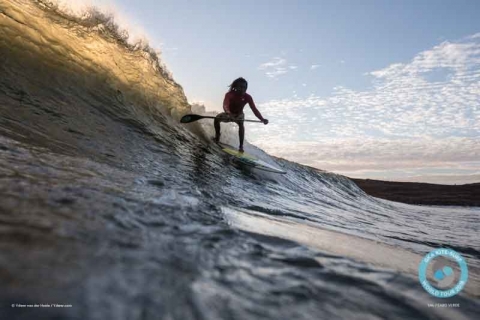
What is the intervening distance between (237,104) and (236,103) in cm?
3

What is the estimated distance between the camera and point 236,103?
22.2 feet

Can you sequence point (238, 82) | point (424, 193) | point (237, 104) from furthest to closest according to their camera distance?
point (424, 193), point (237, 104), point (238, 82)

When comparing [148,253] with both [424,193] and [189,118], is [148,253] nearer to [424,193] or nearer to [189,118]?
[189,118]

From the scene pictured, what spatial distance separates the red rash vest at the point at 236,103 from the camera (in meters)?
6.75

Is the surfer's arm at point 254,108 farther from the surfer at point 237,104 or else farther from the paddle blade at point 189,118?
the paddle blade at point 189,118

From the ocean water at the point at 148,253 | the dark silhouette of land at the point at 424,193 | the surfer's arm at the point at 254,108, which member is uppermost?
the surfer's arm at the point at 254,108

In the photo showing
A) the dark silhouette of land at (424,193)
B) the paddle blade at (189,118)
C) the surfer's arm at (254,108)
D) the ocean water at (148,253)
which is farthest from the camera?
the dark silhouette of land at (424,193)

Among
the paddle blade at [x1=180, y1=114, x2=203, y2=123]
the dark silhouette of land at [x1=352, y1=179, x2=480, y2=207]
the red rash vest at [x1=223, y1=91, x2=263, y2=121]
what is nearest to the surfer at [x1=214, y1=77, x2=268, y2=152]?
the red rash vest at [x1=223, y1=91, x2=263, y2=121]

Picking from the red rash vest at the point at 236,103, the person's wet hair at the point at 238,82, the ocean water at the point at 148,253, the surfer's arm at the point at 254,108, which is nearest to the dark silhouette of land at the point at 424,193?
the surfer's arm at the point at 254,108

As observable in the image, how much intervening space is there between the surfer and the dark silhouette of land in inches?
412

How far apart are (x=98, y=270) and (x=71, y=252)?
0.14 meters

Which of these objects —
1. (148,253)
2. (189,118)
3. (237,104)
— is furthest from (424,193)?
(148,253)

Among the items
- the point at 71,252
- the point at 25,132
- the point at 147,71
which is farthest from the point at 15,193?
the point at 147,71

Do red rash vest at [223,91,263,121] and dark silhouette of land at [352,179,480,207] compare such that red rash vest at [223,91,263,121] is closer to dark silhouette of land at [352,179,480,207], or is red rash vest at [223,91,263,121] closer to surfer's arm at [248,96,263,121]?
surfer's arm at [248,96,263,121]
